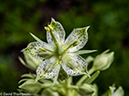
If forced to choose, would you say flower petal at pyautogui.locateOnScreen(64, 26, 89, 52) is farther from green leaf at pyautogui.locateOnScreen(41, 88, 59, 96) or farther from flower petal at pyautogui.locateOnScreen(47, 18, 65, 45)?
green leaf at pyautogui.locateOnScreen(41, 88, 59, 96)

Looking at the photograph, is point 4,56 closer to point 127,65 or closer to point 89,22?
point 89,22

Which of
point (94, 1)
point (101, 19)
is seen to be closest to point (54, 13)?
point (94, 1)

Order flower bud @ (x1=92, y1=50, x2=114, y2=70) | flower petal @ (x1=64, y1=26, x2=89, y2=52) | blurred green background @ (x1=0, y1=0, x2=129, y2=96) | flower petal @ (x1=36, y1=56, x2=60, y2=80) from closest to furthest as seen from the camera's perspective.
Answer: flower petal @ (x1=36, y1=56, x2=60, y2=80)
flower petal @ (x1=64, y1=26, x2=89, y2=52)
flower bud @ (x1=92, y1=50, x2=114, y2=70)
blurred green background @ (x1=0, y1=0, x2=129, y2=96)

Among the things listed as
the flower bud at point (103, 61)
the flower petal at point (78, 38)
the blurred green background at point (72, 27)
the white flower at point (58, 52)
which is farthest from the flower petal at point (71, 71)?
the blurred green background at point (72, 27)

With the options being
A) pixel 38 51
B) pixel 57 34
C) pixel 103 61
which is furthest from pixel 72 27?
pixel 38 51

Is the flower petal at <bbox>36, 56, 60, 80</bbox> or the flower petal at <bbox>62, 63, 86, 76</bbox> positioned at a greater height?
the flower petal at <bbox>36, 56, 60, 80</bbox>

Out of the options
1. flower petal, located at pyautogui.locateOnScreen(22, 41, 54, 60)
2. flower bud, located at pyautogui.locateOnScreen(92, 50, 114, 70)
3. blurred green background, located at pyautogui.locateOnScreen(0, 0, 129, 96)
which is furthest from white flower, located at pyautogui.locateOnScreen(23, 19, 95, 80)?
blurred green background, located at pyautogui.locateOnScreen(0, 0, 129, 96)

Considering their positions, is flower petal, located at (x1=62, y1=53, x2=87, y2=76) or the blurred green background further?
the blurred green background

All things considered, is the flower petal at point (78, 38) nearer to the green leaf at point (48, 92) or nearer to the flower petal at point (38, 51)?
the flower petal at point (38, 51)
